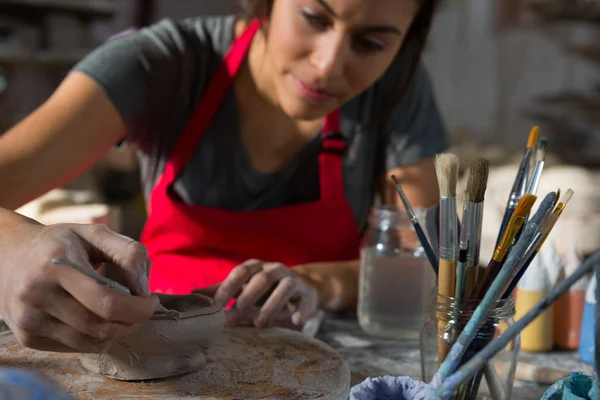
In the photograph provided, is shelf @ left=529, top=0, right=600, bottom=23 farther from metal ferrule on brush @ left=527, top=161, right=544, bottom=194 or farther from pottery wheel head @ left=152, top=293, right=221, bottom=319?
pottery wheel head @ left=152, top=293, right=221, bottom=319

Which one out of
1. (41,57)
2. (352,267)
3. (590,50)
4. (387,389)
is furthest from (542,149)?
(41,57)

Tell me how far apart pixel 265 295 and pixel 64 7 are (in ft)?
8.53

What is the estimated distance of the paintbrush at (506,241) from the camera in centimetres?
63

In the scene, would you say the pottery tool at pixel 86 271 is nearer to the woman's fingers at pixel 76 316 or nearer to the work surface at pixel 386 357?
the woman's fingers at pixel 76 316

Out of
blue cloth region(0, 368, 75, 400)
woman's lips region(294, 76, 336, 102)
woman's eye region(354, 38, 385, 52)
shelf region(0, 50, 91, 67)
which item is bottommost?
blue cloth region(0, 368, 75, 400)

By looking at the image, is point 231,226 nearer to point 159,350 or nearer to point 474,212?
point 159,350

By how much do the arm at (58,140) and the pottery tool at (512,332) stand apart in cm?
76

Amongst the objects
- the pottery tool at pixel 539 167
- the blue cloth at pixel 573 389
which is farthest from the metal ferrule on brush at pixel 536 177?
the blue cloth at pixel 573 389

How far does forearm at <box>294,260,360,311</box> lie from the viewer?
3.84 feet

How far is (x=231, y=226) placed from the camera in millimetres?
1310

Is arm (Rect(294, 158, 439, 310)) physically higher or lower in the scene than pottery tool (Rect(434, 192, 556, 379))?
lower

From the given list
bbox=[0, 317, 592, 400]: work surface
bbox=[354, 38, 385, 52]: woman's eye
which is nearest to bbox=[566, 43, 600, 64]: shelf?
bbox=[354, 38, 385, 52]: woman's eye

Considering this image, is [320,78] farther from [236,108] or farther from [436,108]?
[436,108]

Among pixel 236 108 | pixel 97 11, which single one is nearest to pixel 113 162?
pixel 97 11
